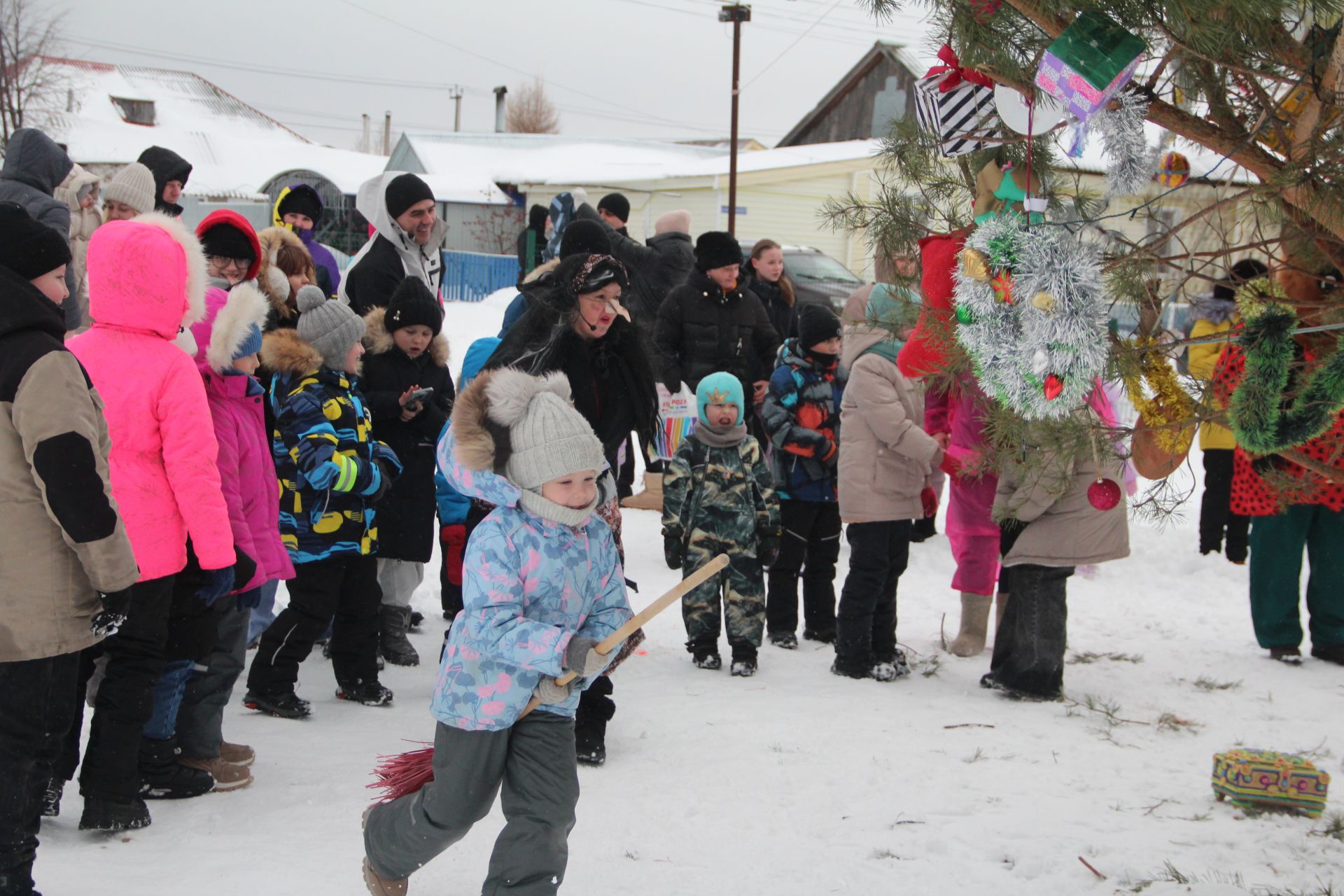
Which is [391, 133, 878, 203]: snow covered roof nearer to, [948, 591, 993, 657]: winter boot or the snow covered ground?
[948, 591, 993, 657]: winter boot

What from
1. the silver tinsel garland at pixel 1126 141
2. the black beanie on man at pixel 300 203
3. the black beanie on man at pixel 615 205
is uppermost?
the black beanie on man at pixel 615 205

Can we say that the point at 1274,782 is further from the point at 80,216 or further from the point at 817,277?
the point at 817,277

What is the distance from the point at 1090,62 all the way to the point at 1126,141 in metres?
0.28

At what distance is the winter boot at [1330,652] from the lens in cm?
601

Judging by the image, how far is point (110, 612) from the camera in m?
3.08

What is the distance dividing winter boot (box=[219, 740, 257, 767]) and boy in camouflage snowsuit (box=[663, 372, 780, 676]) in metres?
2.26

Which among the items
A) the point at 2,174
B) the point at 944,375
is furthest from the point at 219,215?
the point at 944,375

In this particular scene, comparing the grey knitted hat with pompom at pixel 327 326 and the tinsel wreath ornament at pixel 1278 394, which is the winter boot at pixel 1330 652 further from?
the grey knitted hat with pompom at pixel 327 326

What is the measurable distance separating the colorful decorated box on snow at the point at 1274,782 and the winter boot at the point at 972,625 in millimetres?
2202

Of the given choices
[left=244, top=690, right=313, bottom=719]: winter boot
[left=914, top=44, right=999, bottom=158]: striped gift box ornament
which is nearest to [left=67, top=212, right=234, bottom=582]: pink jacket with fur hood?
[left=244, top=690, right=313, bottom=719]: winter boot

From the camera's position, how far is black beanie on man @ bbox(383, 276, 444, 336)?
529 cm

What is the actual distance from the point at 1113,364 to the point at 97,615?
2.71 m

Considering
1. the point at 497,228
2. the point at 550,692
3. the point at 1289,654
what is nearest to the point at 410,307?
the point at 550,692

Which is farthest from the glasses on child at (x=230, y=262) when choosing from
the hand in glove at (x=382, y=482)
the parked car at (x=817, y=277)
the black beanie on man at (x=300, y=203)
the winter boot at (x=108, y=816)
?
the parked car at (x=817, y=277)
